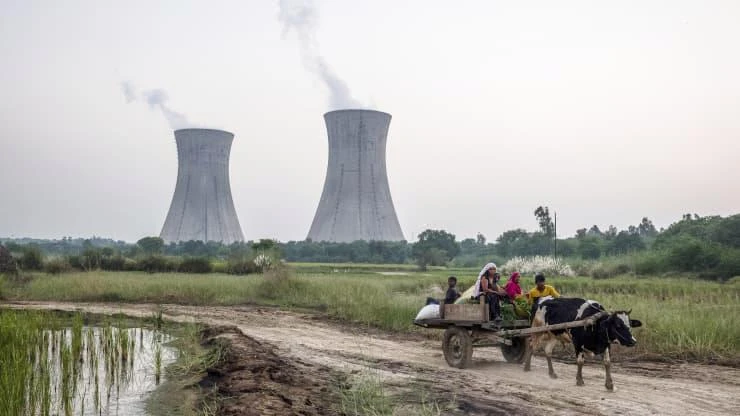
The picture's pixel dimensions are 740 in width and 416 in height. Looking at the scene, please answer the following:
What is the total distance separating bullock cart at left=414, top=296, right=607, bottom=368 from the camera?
7.09 metres

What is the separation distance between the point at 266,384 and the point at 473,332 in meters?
2.44

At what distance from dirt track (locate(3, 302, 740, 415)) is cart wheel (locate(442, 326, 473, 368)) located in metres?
0.14

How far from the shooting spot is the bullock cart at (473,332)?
709 centimetres

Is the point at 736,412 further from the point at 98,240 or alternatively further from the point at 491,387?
the point at 98,240

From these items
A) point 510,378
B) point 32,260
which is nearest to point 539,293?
point 510,378

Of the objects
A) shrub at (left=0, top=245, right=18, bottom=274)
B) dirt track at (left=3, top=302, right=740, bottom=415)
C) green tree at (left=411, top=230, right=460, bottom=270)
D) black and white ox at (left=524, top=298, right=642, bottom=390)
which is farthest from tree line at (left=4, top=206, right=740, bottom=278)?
black and white ox at (left=524, top=298, right=642, bottom=390)

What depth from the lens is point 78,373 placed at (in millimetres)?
7352

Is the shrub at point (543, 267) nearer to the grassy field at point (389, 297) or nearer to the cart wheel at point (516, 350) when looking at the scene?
the grassy field at point (389, 297)

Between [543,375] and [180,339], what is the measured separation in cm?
550

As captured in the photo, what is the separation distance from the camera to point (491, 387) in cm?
616

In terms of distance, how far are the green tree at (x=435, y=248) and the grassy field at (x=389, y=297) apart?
1906 centimetres

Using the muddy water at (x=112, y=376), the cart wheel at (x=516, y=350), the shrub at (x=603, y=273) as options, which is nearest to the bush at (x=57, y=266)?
the muddy water at (x=112, y=376)

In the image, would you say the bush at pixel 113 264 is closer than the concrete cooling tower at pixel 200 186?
Yes

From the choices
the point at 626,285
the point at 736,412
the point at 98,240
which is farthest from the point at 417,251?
the point at 98,240
